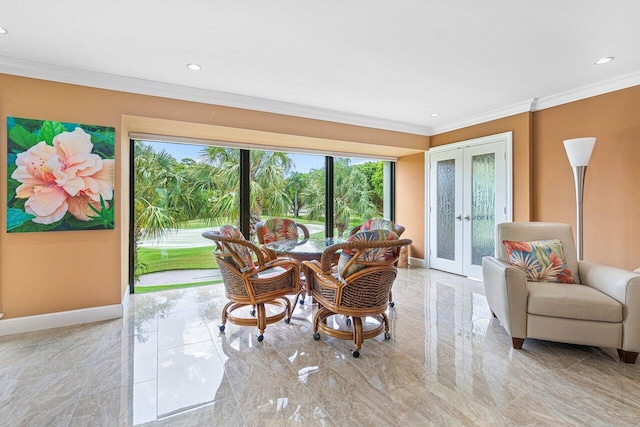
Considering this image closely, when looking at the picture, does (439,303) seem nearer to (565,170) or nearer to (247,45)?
(565,170)

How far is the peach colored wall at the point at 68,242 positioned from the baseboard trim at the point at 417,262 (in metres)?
4.39

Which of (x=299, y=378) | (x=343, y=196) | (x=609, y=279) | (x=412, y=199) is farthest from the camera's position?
(x=412, y=199)

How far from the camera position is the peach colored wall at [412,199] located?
5.64 meters

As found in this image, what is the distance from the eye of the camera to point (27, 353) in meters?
2.43

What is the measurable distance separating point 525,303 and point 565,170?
227cm

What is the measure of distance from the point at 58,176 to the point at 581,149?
5220 mm

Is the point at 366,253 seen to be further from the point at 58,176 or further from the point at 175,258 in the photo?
the point at 175,258

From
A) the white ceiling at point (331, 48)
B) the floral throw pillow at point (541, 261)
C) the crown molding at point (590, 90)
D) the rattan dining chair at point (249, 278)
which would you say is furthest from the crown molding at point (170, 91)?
the floral throw pillow at point (541, 261)

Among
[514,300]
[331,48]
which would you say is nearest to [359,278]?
[514,300]

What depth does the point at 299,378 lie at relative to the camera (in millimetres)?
2082

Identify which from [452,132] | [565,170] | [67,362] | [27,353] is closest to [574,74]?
[565,170]

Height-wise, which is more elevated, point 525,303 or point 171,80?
point 171,80

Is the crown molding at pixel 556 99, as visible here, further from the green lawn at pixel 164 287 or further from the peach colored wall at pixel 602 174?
the green lawn at pixel 164 287

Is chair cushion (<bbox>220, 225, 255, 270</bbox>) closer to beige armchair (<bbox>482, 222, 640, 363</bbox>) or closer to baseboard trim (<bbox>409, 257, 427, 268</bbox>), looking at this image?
beige armchair (<bbox>482, 222, 640, 363</bbox>)
